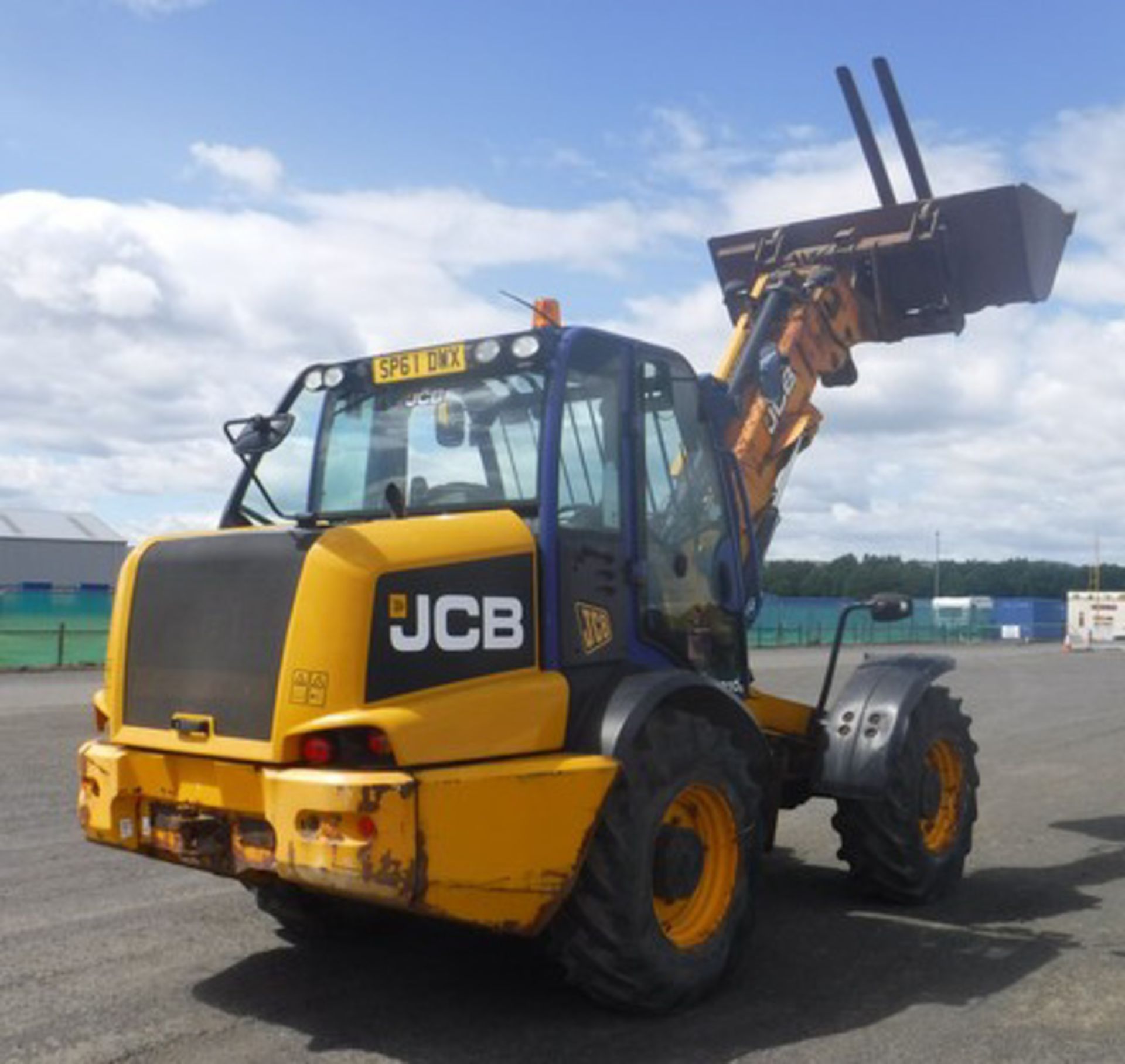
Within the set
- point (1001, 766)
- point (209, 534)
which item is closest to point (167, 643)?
point (209, 534)

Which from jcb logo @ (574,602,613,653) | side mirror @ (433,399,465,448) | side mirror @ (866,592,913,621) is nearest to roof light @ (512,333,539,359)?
side mirror @ (433,399,465,448)

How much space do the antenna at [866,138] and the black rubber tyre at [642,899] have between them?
Answer: 4316mm

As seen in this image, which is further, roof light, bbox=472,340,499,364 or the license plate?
the license plate

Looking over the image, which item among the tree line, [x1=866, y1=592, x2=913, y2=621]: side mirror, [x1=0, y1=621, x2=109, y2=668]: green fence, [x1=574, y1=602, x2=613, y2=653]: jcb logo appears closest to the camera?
[x1=574, y1=602, x2=613, y2=653]: jcb logo

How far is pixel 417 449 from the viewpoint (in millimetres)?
5785

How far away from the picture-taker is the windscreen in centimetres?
538

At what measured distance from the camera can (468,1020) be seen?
5035 millimetres

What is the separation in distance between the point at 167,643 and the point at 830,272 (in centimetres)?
450

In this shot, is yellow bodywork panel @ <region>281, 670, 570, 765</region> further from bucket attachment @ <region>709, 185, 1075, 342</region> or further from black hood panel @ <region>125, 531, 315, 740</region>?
bucket attachment @ <region>709, 185, 1075, 342</region>

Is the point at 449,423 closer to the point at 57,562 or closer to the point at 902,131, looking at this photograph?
the point at 902,131

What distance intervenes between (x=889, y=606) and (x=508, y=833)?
2700mm

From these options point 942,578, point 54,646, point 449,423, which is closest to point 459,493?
point 449,423

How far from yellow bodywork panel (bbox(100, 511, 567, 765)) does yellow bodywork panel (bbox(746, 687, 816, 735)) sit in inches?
71.5

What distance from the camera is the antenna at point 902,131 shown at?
8.24 m
